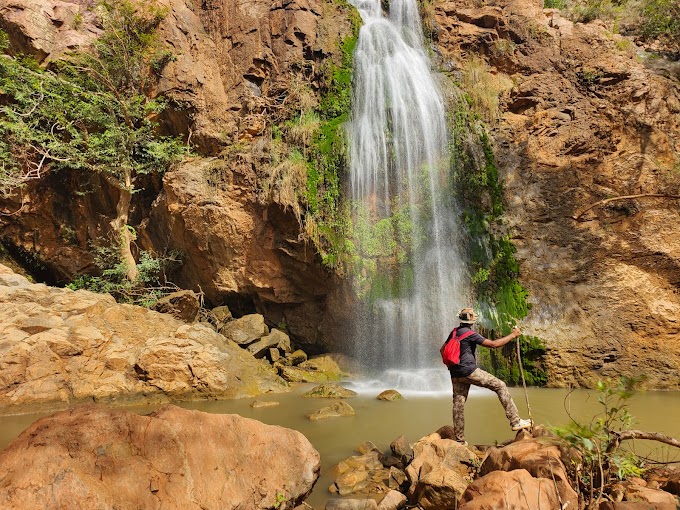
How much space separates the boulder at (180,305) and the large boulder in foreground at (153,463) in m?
8.52

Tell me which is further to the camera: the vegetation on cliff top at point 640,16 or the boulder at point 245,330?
the vegetation on cliff top at point 640,16

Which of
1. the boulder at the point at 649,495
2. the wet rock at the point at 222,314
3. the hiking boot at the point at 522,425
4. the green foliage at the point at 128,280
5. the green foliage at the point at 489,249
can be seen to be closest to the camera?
the boulder at the point at 649,495

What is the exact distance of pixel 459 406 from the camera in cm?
453

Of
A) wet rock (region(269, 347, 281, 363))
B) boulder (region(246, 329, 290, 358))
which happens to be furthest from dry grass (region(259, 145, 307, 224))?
wet rock (region(269, 347, 281, 363))

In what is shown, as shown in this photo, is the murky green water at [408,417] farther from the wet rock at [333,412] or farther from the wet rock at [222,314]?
the wet rock at [222,314]

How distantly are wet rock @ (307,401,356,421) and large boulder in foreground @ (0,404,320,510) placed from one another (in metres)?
3.07

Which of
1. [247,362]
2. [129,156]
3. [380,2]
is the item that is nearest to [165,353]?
[247,362]

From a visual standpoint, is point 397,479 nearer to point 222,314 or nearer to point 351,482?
point 351,482

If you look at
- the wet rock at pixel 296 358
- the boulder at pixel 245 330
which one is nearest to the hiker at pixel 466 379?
the wet rock at pixel 296 358

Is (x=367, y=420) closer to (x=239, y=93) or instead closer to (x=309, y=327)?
(x=309, y=327)

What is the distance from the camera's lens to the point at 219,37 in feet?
49.3

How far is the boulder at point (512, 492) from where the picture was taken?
8.58 ft

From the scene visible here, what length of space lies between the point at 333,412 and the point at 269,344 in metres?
4.82

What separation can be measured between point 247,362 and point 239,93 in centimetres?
927
